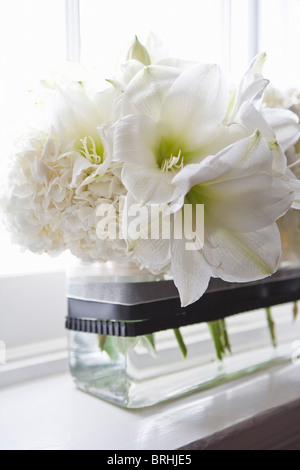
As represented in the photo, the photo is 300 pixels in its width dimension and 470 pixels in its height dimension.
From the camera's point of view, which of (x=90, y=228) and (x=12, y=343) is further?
(x=12, y=343)

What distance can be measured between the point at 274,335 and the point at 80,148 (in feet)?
1.41

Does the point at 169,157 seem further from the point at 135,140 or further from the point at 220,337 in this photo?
the point at 220,337

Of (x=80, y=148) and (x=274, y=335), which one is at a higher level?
(x=80, y=148)

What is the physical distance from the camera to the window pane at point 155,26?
0.77m

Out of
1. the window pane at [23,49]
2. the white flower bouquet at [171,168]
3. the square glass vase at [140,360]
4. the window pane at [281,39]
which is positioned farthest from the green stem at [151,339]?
the window pane at [281,39]

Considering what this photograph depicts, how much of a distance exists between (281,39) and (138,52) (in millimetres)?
671

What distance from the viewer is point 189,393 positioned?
643 mm

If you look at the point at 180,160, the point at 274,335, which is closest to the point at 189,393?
the point at 274,335

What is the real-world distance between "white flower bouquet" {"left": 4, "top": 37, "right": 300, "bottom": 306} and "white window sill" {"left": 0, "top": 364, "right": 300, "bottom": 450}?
0.17 metres

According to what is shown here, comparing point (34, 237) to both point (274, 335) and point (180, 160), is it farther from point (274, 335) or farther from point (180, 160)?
point (274, 335)

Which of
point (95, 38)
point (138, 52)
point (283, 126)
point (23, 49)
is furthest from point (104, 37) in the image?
point (283, 126)

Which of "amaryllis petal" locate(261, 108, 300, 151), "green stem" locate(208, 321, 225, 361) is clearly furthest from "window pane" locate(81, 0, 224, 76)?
"green stem" locate(208, 321, 225, 361)

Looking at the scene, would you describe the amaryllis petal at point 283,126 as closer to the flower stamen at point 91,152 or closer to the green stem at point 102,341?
the flower stamen at point 91,152

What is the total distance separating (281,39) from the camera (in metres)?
1.09
